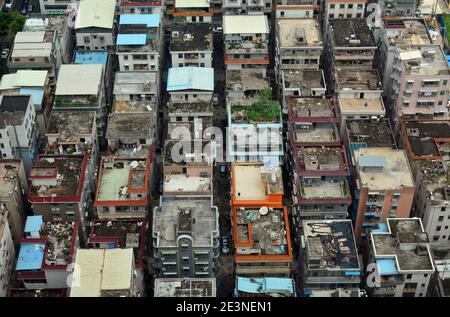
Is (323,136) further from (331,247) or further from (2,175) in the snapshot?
(2,175)

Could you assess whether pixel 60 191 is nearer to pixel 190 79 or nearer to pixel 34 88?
pixel 34 88

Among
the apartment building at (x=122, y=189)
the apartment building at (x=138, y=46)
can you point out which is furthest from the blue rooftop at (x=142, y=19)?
the apartment building at (x=122, y=189)

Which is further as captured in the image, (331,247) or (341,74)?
(341,74)

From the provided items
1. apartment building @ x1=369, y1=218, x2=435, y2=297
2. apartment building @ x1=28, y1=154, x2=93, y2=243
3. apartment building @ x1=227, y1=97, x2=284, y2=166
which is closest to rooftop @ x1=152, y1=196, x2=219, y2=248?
apartment building @ x1=28, y1=154, x2=93, y2=243

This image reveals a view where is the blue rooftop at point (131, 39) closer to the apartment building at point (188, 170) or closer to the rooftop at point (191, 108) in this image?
the rooftop at point (191, 108)

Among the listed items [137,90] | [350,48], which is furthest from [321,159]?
[137,90]
